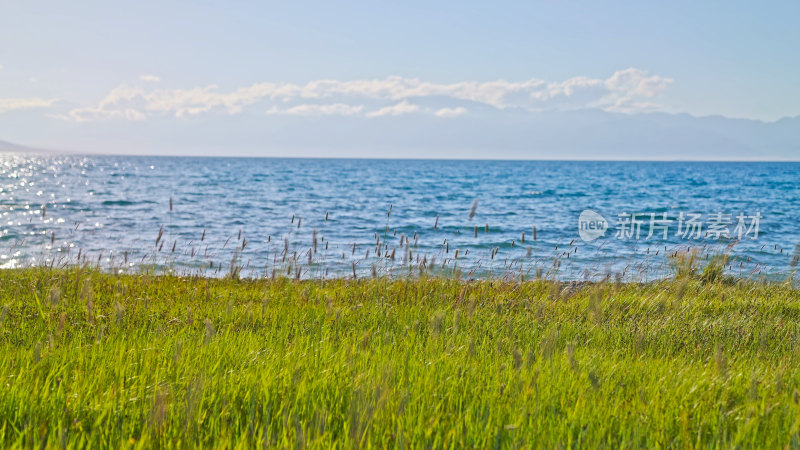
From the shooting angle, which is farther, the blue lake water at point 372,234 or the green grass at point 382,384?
the blue lake water at point 372,234

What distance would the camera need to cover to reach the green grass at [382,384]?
3264 millimetres

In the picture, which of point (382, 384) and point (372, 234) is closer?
point (382, 384)

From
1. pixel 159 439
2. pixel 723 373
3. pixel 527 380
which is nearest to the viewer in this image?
pixel 159 439

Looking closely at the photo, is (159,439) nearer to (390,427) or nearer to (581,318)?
(390,427)

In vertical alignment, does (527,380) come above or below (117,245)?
above

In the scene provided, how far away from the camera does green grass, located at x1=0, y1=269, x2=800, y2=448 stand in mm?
3264

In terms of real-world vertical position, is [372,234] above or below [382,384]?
below

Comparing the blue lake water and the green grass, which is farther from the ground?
the green grass

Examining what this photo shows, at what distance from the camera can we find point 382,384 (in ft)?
11.7

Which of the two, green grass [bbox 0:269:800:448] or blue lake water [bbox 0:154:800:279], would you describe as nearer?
green grass [bbox 0:269:800:448]

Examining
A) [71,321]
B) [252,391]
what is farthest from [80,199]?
[252,391]

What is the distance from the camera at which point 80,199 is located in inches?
1635

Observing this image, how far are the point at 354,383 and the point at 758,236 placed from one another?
24084 mm

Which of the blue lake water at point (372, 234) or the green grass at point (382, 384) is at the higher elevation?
the green grass at point (382, 384)
